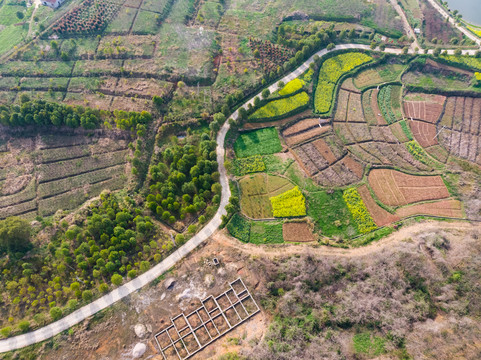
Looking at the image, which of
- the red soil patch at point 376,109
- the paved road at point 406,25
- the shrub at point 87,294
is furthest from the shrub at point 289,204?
the paved road at point 406,25

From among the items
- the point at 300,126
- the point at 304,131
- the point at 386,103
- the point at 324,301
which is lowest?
the point at 324,301

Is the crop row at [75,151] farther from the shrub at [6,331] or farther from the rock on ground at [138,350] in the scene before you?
the rock on ground at [138,350]

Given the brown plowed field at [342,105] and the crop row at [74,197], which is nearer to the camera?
the crop row at [74,197]

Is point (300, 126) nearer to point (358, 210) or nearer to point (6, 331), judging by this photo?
point (358, 210)

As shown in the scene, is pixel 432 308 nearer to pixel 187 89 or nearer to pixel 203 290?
pixel 203 290

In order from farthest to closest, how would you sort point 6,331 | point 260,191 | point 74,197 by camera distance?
point 74,197
point 260,191
point 6,331

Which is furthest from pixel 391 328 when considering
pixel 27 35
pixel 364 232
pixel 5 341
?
pixel 27 35

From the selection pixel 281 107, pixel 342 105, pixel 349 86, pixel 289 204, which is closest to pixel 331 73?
pixel 349 86
